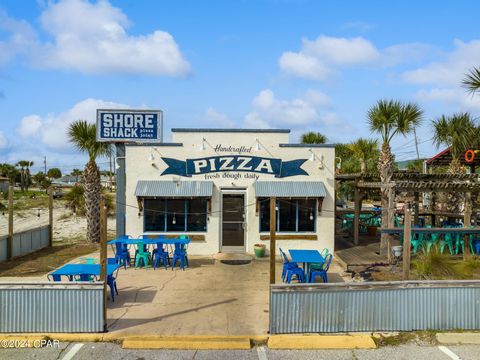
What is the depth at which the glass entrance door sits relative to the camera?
14922mm

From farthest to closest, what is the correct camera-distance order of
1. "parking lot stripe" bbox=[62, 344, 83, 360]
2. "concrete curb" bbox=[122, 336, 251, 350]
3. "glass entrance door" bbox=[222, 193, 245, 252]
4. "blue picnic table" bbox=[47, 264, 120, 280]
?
1. "glass entrance door" bbox=[222, 193, 245, 252]
2. "blue picnic table" bbox=[47, 264, 120, 280]
3. "concrete curb" bbox=[122, 336, 251, 350]
4. "parking lot stripe" bbox=[62, 344, 83, 360]

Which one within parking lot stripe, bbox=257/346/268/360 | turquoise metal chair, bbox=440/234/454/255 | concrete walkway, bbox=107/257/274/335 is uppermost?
turquoise metal chair, bbox=440/234/454/255

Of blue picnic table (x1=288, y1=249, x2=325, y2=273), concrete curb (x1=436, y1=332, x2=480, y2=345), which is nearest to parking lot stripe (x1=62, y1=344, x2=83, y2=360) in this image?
blue picnic table (x1=288, y1=249, x2=325, y2=273)

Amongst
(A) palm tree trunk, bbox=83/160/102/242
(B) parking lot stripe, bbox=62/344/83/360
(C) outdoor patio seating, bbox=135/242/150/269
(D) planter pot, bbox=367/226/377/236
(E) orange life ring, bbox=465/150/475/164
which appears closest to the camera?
(B) parking lot stripe, bbox=62/344/83/360

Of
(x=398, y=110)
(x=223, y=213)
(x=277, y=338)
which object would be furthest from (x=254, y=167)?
(x=277, y=338)

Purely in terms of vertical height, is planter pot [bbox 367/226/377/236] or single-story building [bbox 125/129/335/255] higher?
single-story building [bbox 125/129/335/255]

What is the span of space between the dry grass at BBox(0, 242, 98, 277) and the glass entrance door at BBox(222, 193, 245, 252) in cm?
537

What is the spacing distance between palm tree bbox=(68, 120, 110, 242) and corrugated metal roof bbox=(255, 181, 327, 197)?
7296mm

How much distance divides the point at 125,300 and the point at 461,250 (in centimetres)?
1208

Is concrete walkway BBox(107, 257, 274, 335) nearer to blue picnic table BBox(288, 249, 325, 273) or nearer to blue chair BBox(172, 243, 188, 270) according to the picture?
blue chair BBox(172, 243, 188, 270)

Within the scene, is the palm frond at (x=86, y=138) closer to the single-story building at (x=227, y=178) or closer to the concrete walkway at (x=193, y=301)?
the single-story building at (x=227, y=178)

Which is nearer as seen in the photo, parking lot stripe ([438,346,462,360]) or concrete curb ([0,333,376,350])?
parking lot stripe ([438,346,462,360])

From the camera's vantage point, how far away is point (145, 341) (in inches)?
282

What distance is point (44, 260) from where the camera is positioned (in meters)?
13.9
